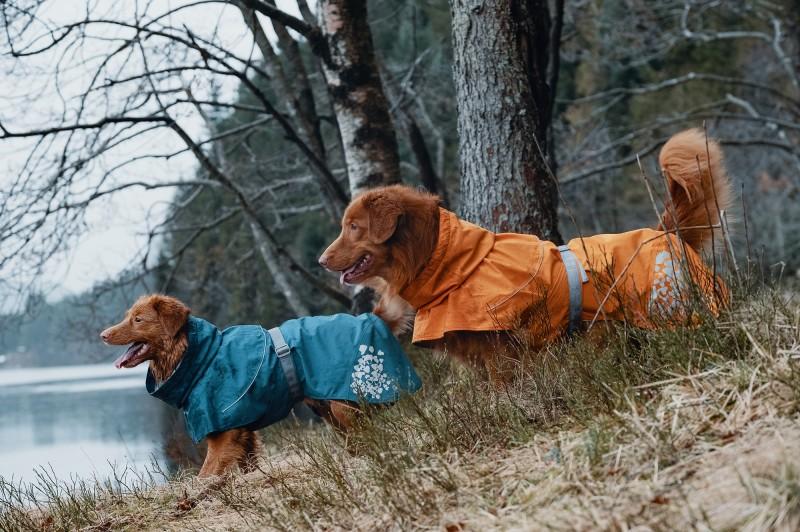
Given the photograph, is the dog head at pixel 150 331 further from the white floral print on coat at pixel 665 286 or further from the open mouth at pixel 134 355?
the white floral print on coat at pixel 665 286

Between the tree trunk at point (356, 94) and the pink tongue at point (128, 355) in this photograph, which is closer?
the pink tongue at point (128, 355)

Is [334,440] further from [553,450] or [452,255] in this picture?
[553,450]

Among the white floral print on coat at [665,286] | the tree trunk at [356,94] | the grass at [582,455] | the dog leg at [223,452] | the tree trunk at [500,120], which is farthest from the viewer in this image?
the tree trunk at [356,94]

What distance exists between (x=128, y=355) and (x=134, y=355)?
0.04 meters

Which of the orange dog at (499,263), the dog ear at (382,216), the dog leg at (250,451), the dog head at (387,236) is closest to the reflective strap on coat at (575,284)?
the orange dog at (499,263)

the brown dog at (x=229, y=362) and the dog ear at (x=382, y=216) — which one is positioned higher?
the dog ear at (x=382, y=216)

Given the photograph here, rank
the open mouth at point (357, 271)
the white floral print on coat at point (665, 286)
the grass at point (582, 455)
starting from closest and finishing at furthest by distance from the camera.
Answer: the grass at point (582, 455), the white floral print on coat at point (665, 286), the open mouth at point (357, 271)

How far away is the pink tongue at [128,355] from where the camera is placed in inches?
221

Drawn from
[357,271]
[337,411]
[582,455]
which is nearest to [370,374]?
[337,411]

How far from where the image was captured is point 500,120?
632cm

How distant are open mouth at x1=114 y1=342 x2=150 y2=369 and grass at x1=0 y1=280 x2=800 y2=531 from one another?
41.3 inches

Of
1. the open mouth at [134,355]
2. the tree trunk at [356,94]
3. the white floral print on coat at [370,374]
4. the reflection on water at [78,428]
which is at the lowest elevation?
the reflection on water at [78,428]

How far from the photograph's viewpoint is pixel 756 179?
29.9 m

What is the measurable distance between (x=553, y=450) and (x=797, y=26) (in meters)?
17.1
